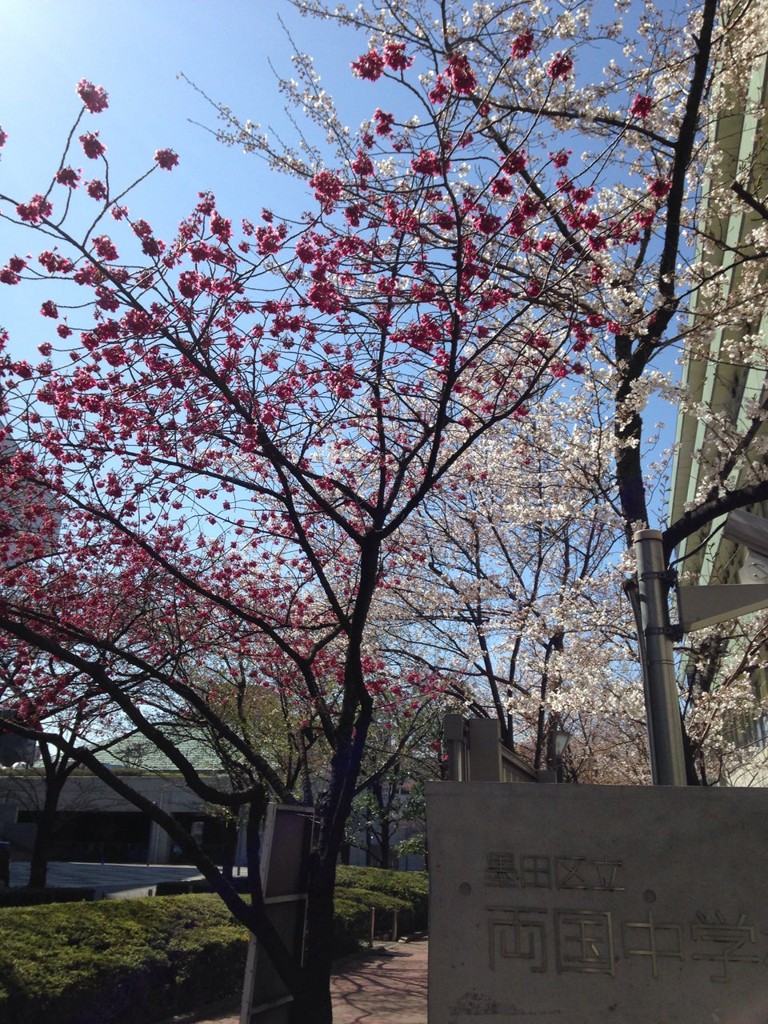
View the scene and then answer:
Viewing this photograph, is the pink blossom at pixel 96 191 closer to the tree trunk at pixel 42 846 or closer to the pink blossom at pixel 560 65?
the pink blossom at pixel 560 65

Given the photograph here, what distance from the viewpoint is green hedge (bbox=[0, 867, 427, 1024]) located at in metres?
7.44

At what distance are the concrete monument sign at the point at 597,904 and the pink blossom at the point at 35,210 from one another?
4637 millimetres

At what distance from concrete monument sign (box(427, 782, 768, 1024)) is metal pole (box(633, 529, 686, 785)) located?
57cm

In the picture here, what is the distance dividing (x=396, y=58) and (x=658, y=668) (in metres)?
4.33

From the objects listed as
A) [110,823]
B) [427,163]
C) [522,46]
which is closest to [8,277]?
[427,163]

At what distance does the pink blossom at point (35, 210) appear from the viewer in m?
5.89

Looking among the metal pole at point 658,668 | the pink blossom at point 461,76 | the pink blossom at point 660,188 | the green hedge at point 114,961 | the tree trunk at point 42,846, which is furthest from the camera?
the tree trunk at point 42,846

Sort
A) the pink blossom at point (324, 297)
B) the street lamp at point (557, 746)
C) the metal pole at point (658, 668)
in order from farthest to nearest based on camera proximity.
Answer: the street lamp at point (557, 746) → the pink blossom at point (324, 297) → the metal pole at point (658, 668)

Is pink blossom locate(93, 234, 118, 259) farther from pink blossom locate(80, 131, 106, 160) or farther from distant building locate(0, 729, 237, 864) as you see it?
distant building locate(0, 729, 237, 864)

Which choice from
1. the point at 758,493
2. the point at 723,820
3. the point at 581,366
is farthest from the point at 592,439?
the point at 723,820

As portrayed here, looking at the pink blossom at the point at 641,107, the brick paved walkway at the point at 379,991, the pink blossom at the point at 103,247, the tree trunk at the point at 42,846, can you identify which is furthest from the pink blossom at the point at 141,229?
the tree trunk at the point at 42,846

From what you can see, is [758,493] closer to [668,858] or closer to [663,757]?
[663,757]

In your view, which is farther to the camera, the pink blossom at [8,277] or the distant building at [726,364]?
the distant building at [726,364]

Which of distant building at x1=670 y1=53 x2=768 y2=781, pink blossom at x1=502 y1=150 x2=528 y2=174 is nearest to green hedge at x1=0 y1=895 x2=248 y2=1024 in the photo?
distant building at x1=670 y1=53 x2=768 y2=781
